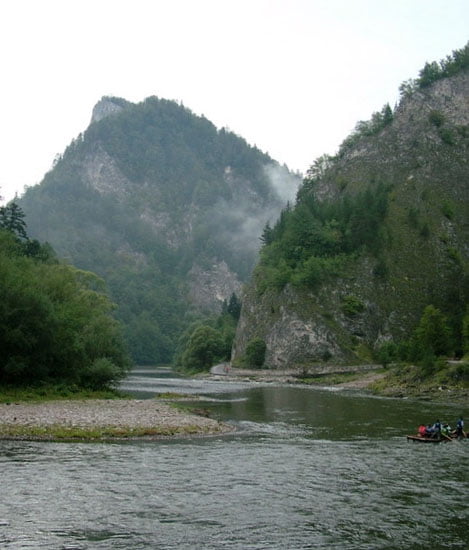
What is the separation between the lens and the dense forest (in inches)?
2419

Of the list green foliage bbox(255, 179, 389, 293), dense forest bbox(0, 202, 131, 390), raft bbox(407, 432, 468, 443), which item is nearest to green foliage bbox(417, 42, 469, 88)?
green foliage bbox(255, 179, 389, 293)

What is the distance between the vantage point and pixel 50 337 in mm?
64312

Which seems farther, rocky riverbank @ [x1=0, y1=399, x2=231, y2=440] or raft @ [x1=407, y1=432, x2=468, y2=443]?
raft @ [x1=407, y1=432, x2=468, y2=443]

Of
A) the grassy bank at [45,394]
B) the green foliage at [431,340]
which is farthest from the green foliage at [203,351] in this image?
the grassy bank at [45,394]

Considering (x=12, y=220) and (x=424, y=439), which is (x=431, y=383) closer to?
(x=424, y=439)

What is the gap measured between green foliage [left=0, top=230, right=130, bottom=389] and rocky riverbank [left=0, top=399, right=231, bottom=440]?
793cm

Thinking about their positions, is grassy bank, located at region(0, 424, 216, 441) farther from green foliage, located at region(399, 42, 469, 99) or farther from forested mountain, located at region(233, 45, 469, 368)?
green foliage, located at region(399, 42, 469, 99)

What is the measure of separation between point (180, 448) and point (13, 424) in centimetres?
1194

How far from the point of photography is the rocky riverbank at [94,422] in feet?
138

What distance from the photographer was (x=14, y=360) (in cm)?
6097

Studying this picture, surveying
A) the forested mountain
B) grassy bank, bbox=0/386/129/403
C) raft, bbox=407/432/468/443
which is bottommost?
raft, bbox=407/432/468/443

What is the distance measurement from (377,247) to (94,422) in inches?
4598

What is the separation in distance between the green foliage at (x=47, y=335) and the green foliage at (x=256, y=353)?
237 ft

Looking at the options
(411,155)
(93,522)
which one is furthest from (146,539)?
(411,155)
